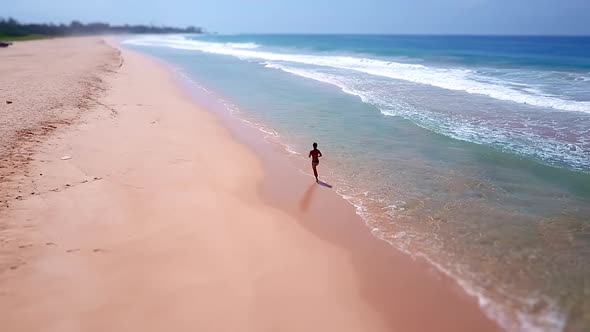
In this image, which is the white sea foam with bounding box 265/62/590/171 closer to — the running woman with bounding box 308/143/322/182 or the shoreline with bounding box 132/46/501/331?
the running woman with bounding box 308/143/322/182

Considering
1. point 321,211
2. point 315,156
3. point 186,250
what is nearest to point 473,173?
point 315,156

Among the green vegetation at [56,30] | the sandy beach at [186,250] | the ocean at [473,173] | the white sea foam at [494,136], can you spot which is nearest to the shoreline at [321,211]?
the sandy beach at [186,250]

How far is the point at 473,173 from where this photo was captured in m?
9.45

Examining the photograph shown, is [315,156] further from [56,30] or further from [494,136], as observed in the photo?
[56,30]

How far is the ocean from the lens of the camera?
18.5 ft

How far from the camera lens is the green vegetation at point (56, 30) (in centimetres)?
7031

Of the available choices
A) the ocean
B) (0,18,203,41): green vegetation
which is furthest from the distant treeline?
the ocean

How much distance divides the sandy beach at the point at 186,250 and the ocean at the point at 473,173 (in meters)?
0.64

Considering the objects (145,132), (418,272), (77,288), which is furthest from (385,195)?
(145,132)

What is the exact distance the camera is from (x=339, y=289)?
5.46 m

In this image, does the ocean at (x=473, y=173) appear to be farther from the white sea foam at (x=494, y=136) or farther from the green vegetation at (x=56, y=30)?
the green vegetation at (x=56, y=30)

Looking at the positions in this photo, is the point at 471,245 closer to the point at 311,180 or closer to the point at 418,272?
the point at 418,272

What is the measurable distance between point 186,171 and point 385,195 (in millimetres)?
4756

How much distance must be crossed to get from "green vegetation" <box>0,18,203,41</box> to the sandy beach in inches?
2715
